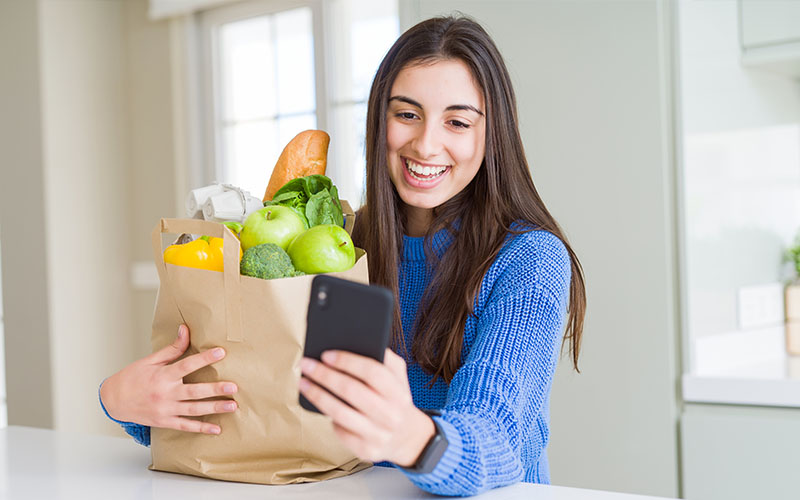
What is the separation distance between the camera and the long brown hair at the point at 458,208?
3.43 feet

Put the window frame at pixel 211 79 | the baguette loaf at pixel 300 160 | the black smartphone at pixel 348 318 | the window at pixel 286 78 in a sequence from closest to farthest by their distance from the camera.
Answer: the black smartphone at pixel 348 318 < the baguette loaf at pixel 300 160 < the window at pixel 286 78 < the window frame at pixel 211 79

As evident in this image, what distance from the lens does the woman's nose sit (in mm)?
1038

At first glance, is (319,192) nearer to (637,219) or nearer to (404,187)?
(404,187)

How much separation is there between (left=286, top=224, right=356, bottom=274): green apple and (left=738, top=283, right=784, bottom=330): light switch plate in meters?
1.37

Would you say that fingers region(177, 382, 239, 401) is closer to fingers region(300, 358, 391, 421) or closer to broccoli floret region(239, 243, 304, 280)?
broccoli floret region(239, 243, 304, 280)

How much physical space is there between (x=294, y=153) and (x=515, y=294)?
35 cm

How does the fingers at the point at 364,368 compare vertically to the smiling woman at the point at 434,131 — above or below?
below

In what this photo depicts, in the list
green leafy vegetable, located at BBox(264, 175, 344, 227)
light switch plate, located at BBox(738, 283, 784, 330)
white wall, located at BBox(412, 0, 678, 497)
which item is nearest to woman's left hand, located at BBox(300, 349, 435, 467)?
green leafy vegetable, located at BBox(264, 175, 344, 227)

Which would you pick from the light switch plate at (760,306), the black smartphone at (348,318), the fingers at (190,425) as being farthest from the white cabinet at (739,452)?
the black smartphone at (348,318)

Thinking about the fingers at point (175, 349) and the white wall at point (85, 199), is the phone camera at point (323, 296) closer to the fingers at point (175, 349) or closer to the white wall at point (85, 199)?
the fingers at point (175, 349)

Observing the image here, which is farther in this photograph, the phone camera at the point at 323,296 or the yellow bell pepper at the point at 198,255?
the yellow bell pepper at the point at 198,255

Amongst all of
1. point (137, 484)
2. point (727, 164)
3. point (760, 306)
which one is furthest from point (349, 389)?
point (760, 306)

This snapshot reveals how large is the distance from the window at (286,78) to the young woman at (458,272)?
1571 mm

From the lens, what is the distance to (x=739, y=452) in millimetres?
1620
